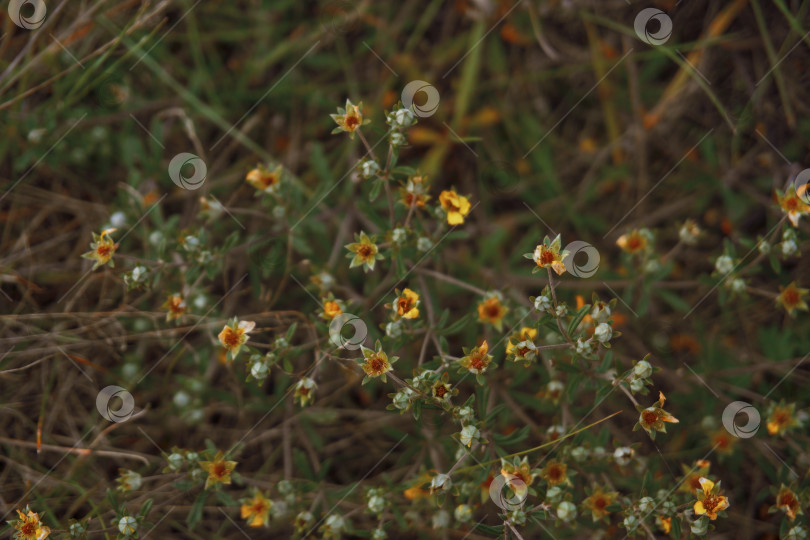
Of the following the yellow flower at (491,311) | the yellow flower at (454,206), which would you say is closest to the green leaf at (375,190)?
the yellow flower at (454,206)

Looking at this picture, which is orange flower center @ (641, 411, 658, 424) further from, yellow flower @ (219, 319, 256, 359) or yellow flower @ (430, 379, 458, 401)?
yellow flower @ (219, 319, 256, 359)

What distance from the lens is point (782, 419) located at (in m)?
2.77

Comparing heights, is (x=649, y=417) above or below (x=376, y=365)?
above

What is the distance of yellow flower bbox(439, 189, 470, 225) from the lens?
8.59 ft

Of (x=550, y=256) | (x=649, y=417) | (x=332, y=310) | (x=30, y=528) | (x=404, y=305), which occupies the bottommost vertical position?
(x=30, y=528)

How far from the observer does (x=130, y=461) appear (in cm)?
320

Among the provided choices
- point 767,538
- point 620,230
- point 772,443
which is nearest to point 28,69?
point 620,230

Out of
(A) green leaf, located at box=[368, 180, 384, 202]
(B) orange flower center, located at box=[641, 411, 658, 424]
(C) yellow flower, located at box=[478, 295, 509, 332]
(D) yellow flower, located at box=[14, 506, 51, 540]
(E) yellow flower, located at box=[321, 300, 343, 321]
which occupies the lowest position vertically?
(D) yellow flower, located at box=[14, 506, 51, 540]

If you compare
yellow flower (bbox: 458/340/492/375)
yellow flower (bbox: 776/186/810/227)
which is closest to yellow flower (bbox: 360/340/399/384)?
yellow flower (bbox: 458/340/492/375)

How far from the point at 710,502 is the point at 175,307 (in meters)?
2.08

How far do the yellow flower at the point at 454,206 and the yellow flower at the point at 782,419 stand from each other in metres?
1.49

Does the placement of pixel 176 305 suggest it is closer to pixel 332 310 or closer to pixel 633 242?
pixel 332 310

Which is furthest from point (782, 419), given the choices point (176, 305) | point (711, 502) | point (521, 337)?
point (176, 305)

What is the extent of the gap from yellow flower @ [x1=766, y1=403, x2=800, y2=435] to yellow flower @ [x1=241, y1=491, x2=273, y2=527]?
2012mm
